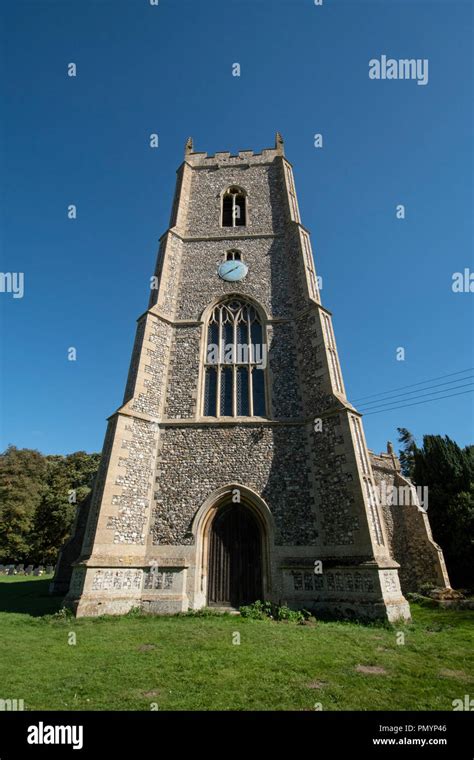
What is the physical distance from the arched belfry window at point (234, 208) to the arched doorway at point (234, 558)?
14196mm

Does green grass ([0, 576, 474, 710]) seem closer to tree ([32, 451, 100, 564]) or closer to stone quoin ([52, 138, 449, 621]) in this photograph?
stone quoin ([52, 138, 449, 621])

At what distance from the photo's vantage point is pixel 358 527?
976 cm

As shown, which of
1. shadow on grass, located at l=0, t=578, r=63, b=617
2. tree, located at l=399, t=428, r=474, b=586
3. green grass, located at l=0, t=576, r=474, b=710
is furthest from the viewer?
tree, located at l=399, t=428, r=474, b=586

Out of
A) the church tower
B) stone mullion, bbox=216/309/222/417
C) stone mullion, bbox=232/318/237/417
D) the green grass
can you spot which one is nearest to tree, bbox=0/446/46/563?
the church tower

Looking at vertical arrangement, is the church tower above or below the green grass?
above

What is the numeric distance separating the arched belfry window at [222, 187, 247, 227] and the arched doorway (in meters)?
14.2

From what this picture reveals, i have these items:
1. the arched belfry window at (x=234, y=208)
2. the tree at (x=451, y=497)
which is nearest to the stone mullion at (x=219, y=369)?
the arched belfry window at (x=234, y=208)

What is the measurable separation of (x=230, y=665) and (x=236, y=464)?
6.58 m

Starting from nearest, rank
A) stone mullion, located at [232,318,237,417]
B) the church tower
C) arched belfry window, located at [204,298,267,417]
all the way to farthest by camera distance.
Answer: the church tower < stone mullion, located at [232,318,237,417] < arched belfry window, located at [204,298,267,417]

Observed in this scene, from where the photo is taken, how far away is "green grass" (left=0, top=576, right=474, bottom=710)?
4312 millimetres

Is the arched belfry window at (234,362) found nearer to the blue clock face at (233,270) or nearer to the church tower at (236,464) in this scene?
the church tower at (236,464)

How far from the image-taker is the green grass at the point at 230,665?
431 centimetres
